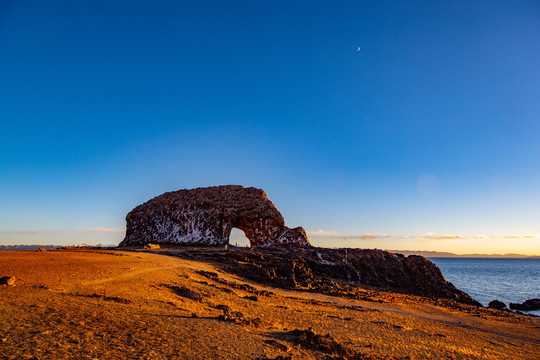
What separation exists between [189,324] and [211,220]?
35205 millimetres

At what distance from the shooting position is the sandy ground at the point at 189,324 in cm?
676

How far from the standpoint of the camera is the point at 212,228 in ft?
140

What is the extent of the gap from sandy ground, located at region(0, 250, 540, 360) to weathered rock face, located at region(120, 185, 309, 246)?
74.0ft

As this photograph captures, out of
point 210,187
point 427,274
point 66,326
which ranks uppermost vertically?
point 210,187

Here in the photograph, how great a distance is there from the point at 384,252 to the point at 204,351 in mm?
31667

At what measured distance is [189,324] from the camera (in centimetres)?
885

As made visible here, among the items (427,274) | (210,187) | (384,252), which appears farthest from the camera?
(210,187)

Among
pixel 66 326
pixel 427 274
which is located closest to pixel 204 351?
pixel 66 326

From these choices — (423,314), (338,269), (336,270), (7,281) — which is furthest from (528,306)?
(7,281)

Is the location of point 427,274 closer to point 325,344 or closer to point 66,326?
point 325,344

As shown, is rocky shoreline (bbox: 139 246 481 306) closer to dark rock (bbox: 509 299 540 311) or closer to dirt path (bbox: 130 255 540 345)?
dirt path (bbox: 130 255 540 345)

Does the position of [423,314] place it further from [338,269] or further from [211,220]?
[211,220]

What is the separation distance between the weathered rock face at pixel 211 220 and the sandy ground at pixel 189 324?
22.5m

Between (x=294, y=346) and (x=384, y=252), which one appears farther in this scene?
(x=384, y=252)
